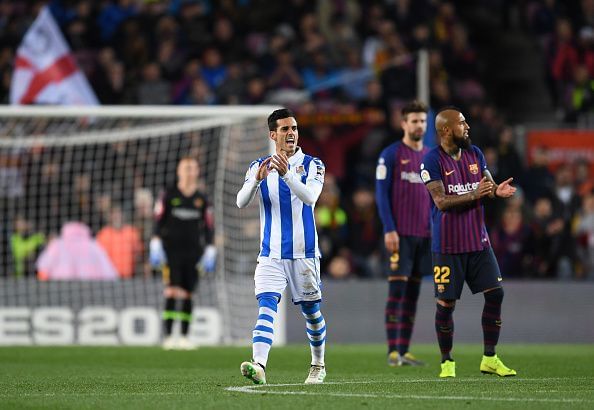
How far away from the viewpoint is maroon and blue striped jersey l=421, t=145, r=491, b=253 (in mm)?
10758

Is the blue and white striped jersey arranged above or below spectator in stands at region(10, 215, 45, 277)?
above

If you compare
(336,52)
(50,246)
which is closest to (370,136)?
(336,52)

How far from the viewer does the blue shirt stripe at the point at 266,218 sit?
9.92 meters

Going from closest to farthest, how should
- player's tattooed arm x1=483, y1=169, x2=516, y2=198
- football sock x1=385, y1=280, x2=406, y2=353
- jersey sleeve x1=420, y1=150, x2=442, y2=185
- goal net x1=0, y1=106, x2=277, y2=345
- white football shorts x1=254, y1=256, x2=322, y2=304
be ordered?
white football shorts x1=254, y1=256, x2=322, y2=304 → player's tattooed arm x1=483, y1=169, x2=516, y2=198 → jersey sleeve x1=420, y1=150, x2=442, y2=185 → football sock x1=385, y1=280, x2=406, y2=353 → goal net x1=0, y1=106, x2=277, y2=345

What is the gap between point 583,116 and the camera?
70.2 ft

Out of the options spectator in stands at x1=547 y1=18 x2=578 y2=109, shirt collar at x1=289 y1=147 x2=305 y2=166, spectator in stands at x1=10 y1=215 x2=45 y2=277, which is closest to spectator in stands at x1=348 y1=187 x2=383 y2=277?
spectator in stands at x1=10 y1=215 x2=45 y2=277

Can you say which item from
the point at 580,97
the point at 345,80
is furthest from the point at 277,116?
the point at 580,97

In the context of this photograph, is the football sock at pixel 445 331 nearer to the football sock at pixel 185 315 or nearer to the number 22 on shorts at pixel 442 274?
the number 22 on shorts at pixel 442 274

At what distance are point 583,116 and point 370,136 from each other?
354 cm

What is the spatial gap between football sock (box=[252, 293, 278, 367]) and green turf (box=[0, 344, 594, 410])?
9.2 inches

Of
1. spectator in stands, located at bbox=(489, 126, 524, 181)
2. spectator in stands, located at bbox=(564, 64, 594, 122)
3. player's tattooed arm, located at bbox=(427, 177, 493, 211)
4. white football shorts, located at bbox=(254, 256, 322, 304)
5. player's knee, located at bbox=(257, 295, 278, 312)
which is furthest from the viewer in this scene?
spectator in stands, located at bbox=(564, 64, 594, 122)

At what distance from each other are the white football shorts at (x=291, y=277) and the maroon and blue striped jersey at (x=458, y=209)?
1.37m

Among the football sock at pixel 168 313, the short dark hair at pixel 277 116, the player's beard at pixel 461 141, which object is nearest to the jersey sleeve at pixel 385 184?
the player's beard at pixel 461 141

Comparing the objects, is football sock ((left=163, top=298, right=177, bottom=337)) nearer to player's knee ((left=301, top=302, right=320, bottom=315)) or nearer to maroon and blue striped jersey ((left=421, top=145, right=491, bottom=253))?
maroon and blue striped jersey ((left=421, top=145, right=491, bottom=253))
